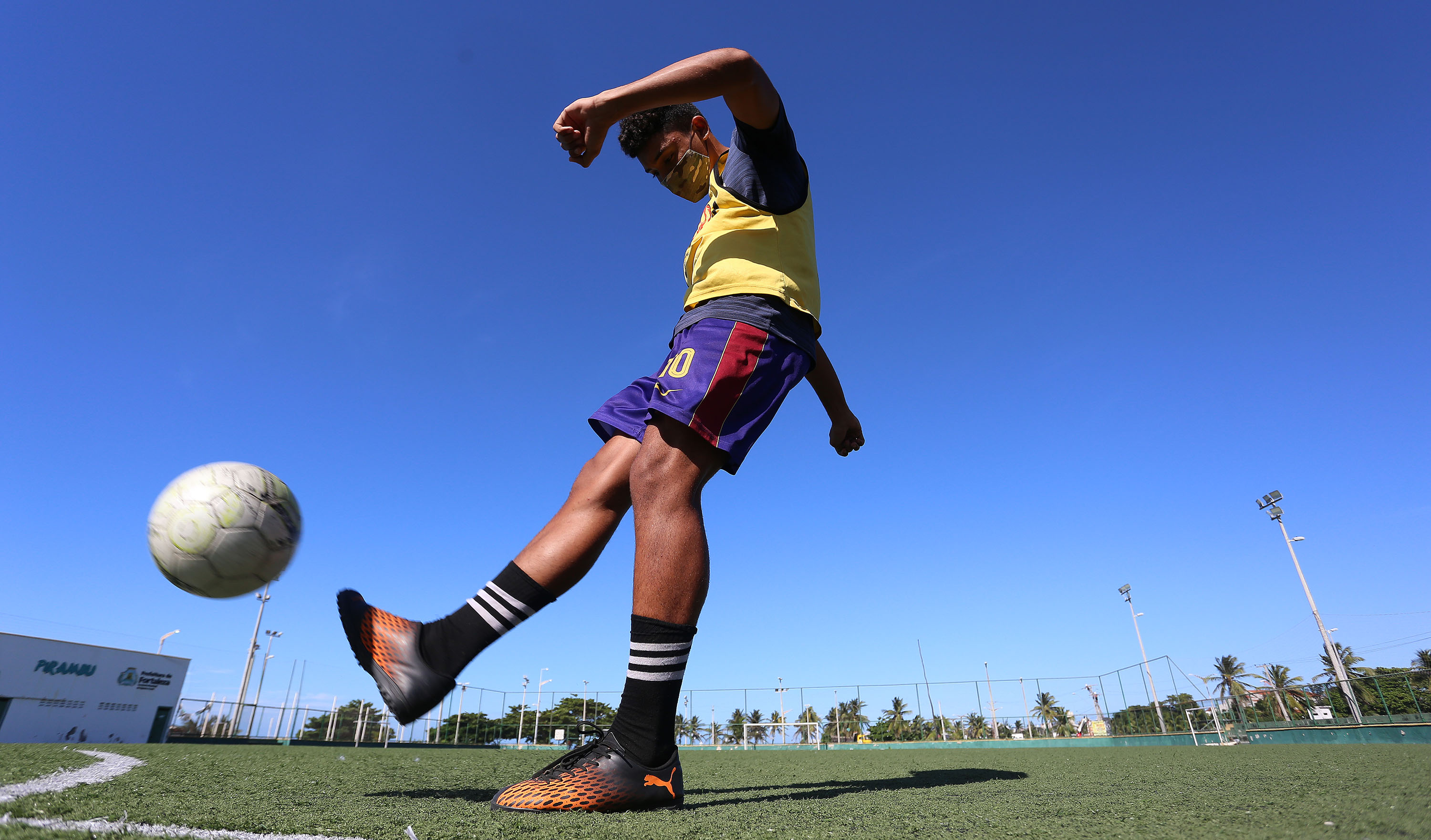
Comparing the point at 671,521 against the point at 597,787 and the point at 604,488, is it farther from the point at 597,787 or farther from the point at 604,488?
the point at 597,787

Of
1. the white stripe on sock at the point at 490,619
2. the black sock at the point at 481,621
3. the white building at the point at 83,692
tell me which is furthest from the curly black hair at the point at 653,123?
the white building at the point at 83,692

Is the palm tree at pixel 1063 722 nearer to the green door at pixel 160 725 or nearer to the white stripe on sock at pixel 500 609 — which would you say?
the white stripe on sock at pixel 500 609

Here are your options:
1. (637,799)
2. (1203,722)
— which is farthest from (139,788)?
(1203,722)

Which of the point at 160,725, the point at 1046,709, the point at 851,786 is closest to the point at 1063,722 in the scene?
the point at 1046,709

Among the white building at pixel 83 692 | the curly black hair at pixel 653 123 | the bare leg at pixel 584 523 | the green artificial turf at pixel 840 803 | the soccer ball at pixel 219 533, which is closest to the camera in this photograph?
the green artificial turf at pixel 840 803

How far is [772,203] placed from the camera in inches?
77.9

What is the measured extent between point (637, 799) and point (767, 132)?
180 centimetres

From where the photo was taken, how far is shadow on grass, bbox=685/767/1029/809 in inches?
76.5

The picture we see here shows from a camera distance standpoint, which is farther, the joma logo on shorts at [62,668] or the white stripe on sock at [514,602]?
the joma logo on shorts at [62,668]

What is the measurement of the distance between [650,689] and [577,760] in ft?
0.83

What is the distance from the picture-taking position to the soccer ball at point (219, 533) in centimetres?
207

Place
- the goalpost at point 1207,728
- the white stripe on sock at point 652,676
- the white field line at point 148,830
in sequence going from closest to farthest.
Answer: the white field line at point 148,830 < the white stripe on sock at point 652,676 < the goalpost at point 1207,728

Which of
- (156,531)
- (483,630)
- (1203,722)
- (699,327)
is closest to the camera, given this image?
(483,630)

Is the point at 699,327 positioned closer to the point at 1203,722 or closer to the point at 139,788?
the point at 139,788
